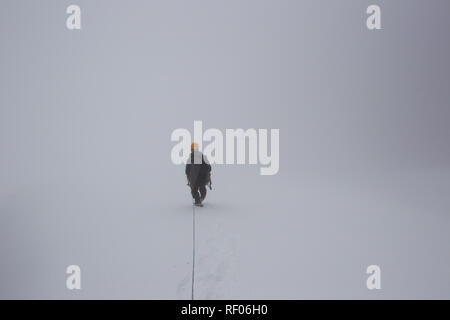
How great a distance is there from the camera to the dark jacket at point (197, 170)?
8.21m

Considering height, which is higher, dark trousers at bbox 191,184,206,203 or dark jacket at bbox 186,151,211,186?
dark jacket at bbox 186,151,211,186

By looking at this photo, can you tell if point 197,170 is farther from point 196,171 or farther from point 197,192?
point 197,192

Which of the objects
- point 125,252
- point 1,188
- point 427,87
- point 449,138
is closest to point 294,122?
point 427,87

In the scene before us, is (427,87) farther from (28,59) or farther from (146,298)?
(28,59)

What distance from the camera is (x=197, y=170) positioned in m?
8.23

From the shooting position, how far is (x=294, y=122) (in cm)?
6462

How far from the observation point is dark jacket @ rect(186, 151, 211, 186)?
8211mm

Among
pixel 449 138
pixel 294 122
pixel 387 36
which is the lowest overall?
pixel 449 138

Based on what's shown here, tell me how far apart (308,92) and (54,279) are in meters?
98.0

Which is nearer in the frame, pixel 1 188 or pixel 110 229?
pixel 110 229

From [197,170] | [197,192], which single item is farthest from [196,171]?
[197,192]

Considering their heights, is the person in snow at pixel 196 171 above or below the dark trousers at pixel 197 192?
above

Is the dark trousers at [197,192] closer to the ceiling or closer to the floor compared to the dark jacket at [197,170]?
closer to the floor
